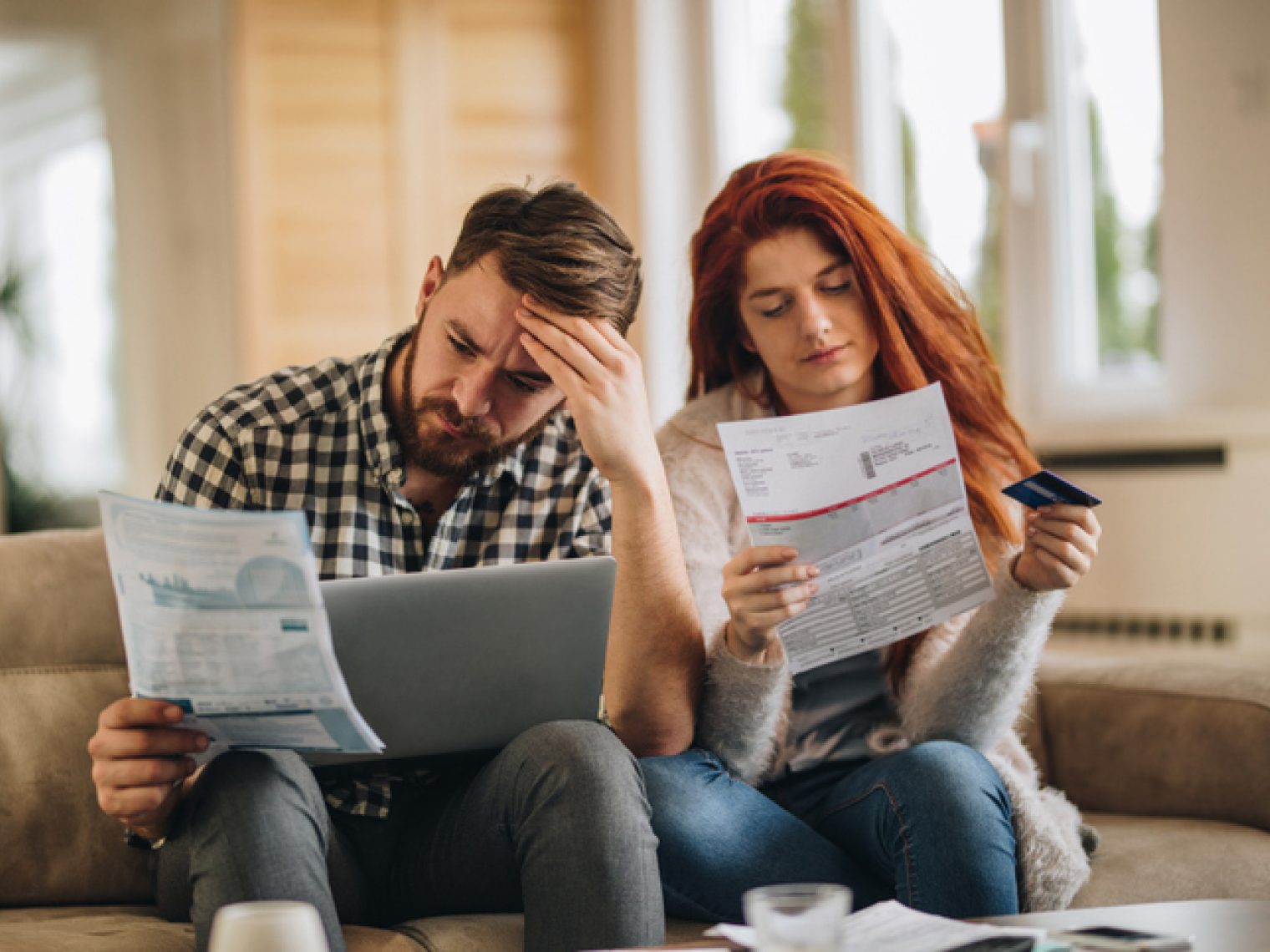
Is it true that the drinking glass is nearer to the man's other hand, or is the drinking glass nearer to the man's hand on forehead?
the man's other hand

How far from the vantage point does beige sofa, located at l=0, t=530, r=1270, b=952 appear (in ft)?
5.03

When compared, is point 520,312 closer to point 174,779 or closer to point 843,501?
point 843,501

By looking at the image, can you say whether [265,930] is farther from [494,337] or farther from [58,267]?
[58,267]

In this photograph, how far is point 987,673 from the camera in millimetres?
1605

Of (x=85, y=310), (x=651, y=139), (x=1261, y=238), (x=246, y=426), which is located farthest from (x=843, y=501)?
(x=85, y=310)

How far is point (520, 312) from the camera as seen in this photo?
5.01 feet

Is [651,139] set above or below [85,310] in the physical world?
above

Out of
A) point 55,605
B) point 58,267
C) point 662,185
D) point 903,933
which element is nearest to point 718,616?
point 903,933

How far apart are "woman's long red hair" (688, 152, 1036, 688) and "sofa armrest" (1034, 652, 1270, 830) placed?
262 mm

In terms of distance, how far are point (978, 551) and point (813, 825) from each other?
357 millimetres

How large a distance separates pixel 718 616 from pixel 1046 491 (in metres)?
0.40

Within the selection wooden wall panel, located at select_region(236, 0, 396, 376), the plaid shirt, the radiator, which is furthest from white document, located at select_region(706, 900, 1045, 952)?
wooden wall panel, located at select_region(236, 0, 396, 376)

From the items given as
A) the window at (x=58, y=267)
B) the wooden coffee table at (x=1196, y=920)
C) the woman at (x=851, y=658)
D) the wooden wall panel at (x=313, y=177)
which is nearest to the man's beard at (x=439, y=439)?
the woman at (x=851, y=658)

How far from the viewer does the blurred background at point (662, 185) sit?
2615 mm
